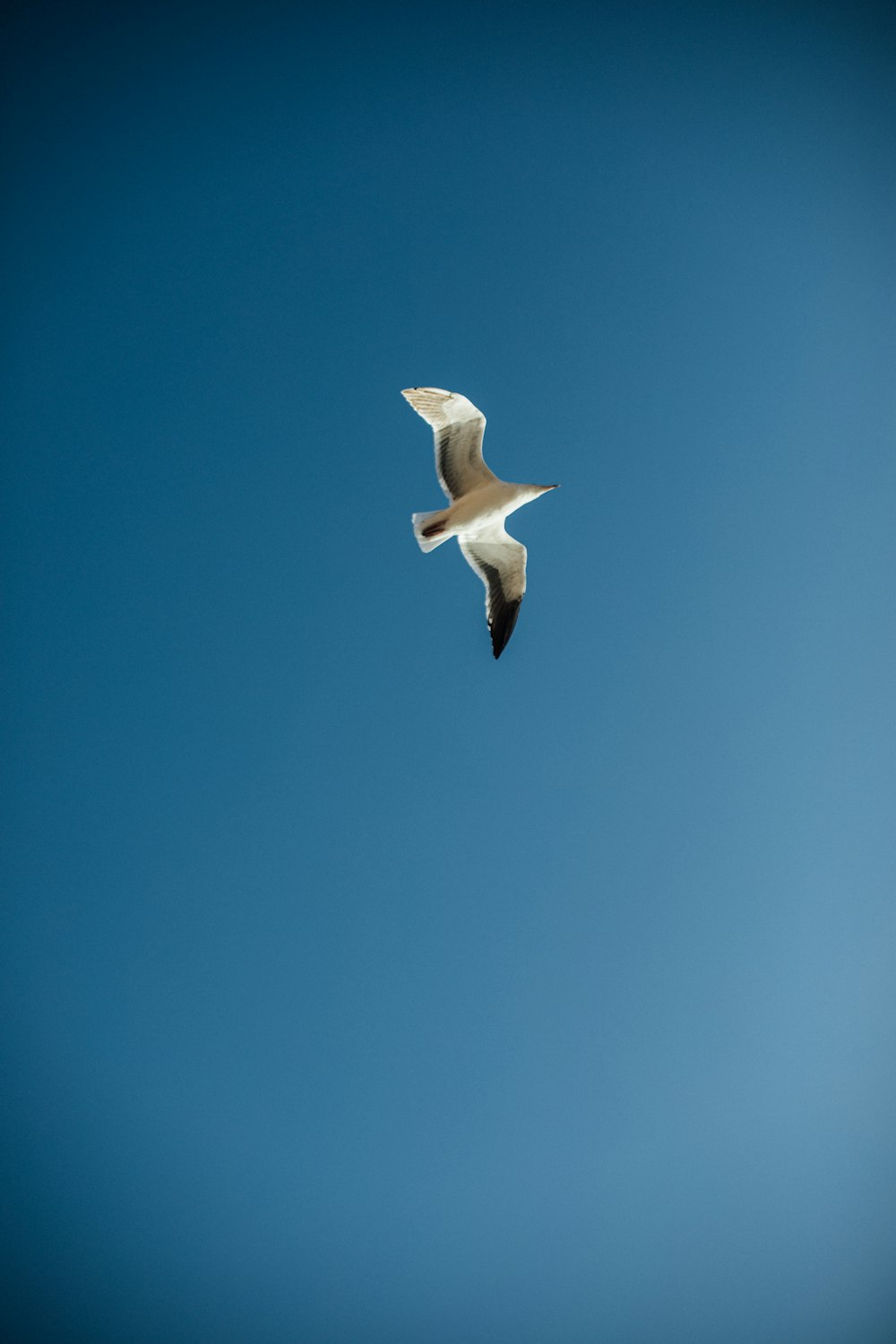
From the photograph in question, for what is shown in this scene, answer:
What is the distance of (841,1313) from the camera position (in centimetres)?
727

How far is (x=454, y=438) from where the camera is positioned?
4.53 meters

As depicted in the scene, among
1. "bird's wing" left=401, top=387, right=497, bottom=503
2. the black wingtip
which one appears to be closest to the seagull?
"bird's wing" left=401, top=387, right=497, bottom=503

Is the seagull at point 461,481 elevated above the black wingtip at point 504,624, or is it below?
above

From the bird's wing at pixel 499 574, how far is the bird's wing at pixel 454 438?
1.17 ft

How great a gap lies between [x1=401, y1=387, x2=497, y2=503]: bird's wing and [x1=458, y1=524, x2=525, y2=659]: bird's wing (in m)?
0.36

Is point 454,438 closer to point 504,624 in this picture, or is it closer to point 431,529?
point 431,529

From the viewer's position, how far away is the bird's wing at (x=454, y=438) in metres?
4.42

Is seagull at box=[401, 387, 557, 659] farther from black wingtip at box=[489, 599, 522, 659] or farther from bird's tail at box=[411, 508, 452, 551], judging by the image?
black wingtip at box=[489, 599, 522, 659]

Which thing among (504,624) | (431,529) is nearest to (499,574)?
(504,624)

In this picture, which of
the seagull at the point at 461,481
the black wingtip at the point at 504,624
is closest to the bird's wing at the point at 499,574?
the black wingtip at the point at 504,624

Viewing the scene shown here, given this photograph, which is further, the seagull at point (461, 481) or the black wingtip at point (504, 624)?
the black wingtip at point (504, 624)

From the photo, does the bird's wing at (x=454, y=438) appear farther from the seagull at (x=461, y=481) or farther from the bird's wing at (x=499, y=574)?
Result: the bird's wing at (x=499, y=574)

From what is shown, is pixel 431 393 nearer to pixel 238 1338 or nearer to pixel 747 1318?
pixel 238 1338

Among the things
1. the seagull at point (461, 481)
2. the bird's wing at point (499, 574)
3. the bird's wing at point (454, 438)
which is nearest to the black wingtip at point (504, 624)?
the bird's wing at point (499, 574)
